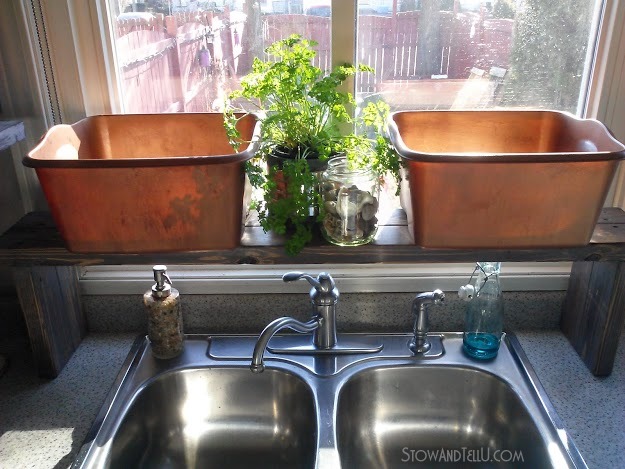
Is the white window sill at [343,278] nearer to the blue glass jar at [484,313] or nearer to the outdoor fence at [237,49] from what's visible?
the blue glass jar at [484,313]

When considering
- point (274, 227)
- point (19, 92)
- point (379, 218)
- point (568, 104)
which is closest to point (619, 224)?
point (568, 104)

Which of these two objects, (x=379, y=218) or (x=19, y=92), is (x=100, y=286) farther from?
(x=379, y=218)

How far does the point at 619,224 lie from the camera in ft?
3.69

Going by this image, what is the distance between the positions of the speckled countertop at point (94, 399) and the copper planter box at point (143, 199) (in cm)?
35

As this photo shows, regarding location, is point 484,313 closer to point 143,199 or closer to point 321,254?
point 321,254

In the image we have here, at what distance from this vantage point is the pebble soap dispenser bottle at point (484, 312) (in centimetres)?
124

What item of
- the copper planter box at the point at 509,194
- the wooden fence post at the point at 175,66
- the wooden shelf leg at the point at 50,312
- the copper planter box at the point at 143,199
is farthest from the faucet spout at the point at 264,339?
the wooden fence post at the point at 175,66

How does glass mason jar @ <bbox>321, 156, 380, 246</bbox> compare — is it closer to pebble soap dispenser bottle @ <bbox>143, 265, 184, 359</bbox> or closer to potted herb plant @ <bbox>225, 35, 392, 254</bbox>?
potted herb plant @ <bbox>225, 35, 392, 254</bbox>

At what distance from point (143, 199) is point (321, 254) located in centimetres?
32

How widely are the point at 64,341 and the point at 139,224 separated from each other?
452mm

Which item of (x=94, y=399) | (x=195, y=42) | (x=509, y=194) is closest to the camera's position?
(x=509, y=194)

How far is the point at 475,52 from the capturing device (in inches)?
49.4

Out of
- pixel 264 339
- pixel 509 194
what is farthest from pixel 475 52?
pixel 264 339

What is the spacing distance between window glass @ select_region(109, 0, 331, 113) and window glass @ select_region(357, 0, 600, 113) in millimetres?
123
